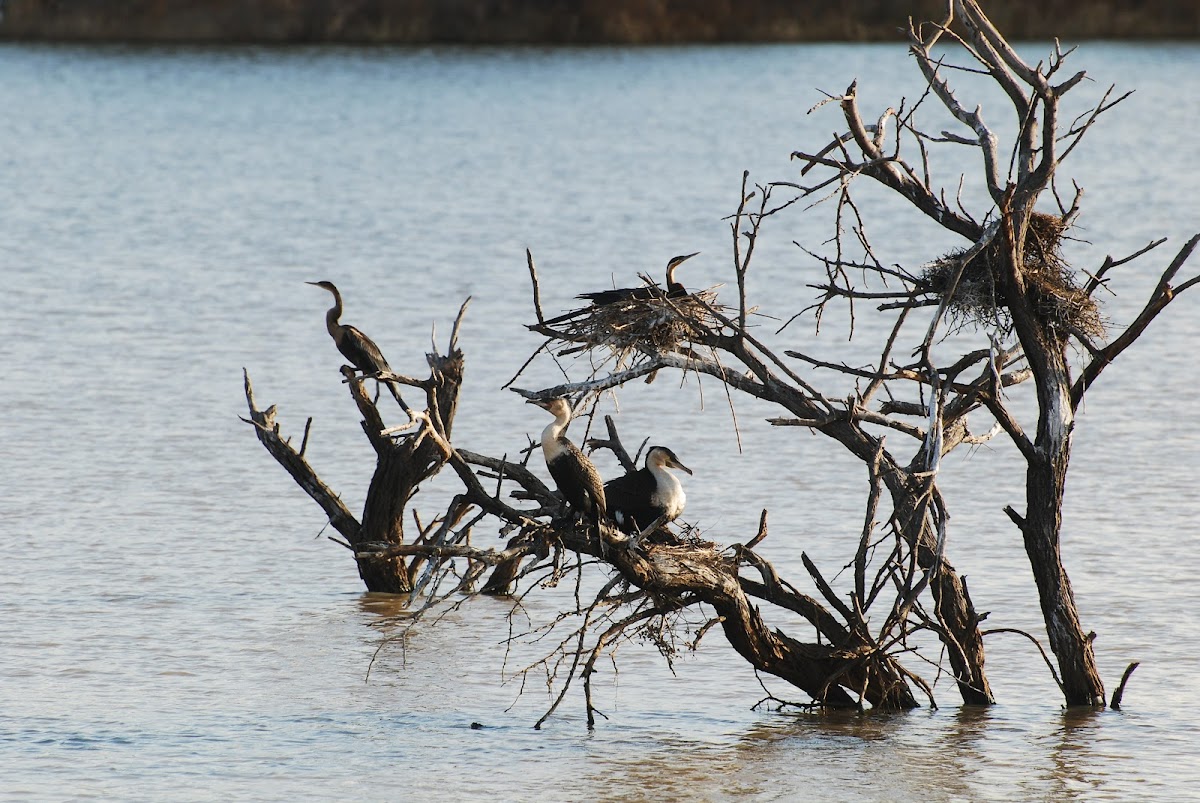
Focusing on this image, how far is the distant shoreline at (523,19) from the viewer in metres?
44.4

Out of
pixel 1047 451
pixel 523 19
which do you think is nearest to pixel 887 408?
pixel 1047 451

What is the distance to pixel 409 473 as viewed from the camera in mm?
8758

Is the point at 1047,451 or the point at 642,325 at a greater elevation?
the point at 642,325

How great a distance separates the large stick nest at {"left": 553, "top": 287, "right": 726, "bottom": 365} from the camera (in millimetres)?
6355

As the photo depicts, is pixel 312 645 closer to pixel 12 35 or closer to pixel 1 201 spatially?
pixel 1 201

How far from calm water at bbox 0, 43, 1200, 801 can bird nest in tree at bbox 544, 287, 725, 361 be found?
64.1 inches

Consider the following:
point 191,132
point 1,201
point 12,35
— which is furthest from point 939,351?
point 12,35

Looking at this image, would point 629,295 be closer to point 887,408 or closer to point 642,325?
point 642,325

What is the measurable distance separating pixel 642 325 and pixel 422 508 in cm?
454

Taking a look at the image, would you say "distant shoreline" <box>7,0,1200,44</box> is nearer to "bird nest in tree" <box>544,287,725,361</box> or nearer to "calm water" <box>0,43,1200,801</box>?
"calm water" <box>0,43,1200,801</box>

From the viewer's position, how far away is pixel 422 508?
35.0 ft

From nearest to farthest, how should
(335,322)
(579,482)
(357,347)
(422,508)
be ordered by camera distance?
(579,482), (357,347), (335,322), (422,508)

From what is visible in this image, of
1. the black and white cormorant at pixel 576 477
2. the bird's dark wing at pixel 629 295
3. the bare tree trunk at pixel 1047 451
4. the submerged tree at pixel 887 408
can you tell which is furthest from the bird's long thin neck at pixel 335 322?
the bare tree trunk at pixel 1047 451

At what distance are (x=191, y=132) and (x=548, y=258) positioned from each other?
642 inches
